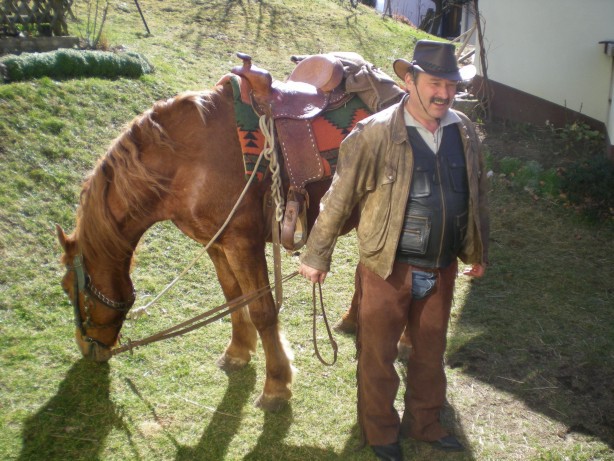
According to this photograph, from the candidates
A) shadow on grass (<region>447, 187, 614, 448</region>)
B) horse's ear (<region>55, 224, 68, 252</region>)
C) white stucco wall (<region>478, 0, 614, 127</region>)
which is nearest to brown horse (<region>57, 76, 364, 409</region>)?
horse's ear (<region>55, 224, 68, 252</region>)

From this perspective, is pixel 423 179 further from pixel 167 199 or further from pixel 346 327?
pixel 346 327

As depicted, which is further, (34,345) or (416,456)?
(34,345)

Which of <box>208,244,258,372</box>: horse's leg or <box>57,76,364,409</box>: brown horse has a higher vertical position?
<box>57,76,364,409</box>: brown horse

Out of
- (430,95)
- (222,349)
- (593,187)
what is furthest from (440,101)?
(593,187)

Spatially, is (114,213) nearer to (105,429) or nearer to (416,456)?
(105,429)

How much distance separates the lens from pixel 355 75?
320 cm

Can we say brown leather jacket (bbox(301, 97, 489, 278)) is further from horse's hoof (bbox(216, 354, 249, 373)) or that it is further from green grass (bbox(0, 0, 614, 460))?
horse's hoof (bbox(216, 354, 249, 373))

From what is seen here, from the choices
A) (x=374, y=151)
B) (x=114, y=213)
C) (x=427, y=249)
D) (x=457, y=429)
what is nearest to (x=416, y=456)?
(x=457, y=429)

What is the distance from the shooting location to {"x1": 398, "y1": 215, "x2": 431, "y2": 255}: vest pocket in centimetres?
237

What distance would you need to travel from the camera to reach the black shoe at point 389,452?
2805 millimetres

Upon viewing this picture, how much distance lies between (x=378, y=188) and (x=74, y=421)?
2227 millimetres

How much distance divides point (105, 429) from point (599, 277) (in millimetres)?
4134

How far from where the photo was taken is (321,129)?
119 inches

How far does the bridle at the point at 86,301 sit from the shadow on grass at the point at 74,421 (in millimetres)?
329
